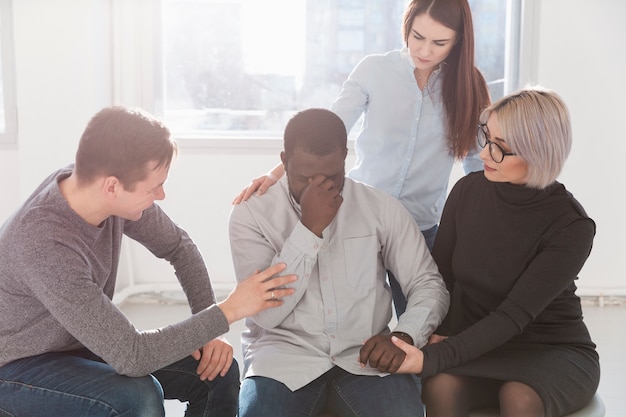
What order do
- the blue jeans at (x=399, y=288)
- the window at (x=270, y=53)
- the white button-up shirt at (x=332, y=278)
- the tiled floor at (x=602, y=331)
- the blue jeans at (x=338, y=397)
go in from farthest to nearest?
the window at (x=270, y=53)
the tiled floor at (x=602, y=331)
the blue jeans at (x=399, y=288)
the white button-up shirt at (x=332, y=278)
the blue jeans at (x=338, y=397)

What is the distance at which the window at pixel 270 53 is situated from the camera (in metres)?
4.09

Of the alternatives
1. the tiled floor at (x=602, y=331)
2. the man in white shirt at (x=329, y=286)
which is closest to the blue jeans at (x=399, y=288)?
the man in white shirt at (x=329, y=286)

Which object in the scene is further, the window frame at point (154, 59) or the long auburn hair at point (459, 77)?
the window frame at point (154, 59)

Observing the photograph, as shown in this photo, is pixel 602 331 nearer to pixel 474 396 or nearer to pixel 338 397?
pixel 474 396

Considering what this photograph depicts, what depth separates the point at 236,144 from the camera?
13.4ft

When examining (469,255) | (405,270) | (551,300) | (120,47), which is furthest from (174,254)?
(120,47)

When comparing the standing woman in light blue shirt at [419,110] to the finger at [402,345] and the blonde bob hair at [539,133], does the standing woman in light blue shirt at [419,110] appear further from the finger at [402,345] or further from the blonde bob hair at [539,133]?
the finger at [402,345]

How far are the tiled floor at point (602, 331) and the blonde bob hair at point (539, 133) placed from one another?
49.8 inches

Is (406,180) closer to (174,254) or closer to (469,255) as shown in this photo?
(469,255)

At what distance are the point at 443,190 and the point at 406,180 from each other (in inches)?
5.8

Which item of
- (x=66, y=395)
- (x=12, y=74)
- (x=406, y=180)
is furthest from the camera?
(x=12, y=74)

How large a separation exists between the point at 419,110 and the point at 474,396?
85 cm

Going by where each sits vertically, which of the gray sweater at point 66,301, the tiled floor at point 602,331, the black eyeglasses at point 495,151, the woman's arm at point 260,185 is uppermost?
the black eyeglasses at point 495,151

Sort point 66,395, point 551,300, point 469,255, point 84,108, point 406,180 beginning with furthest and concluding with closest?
point 84,108 < point 406,180 < point 469,255 < point 551,300 < point 66,395
